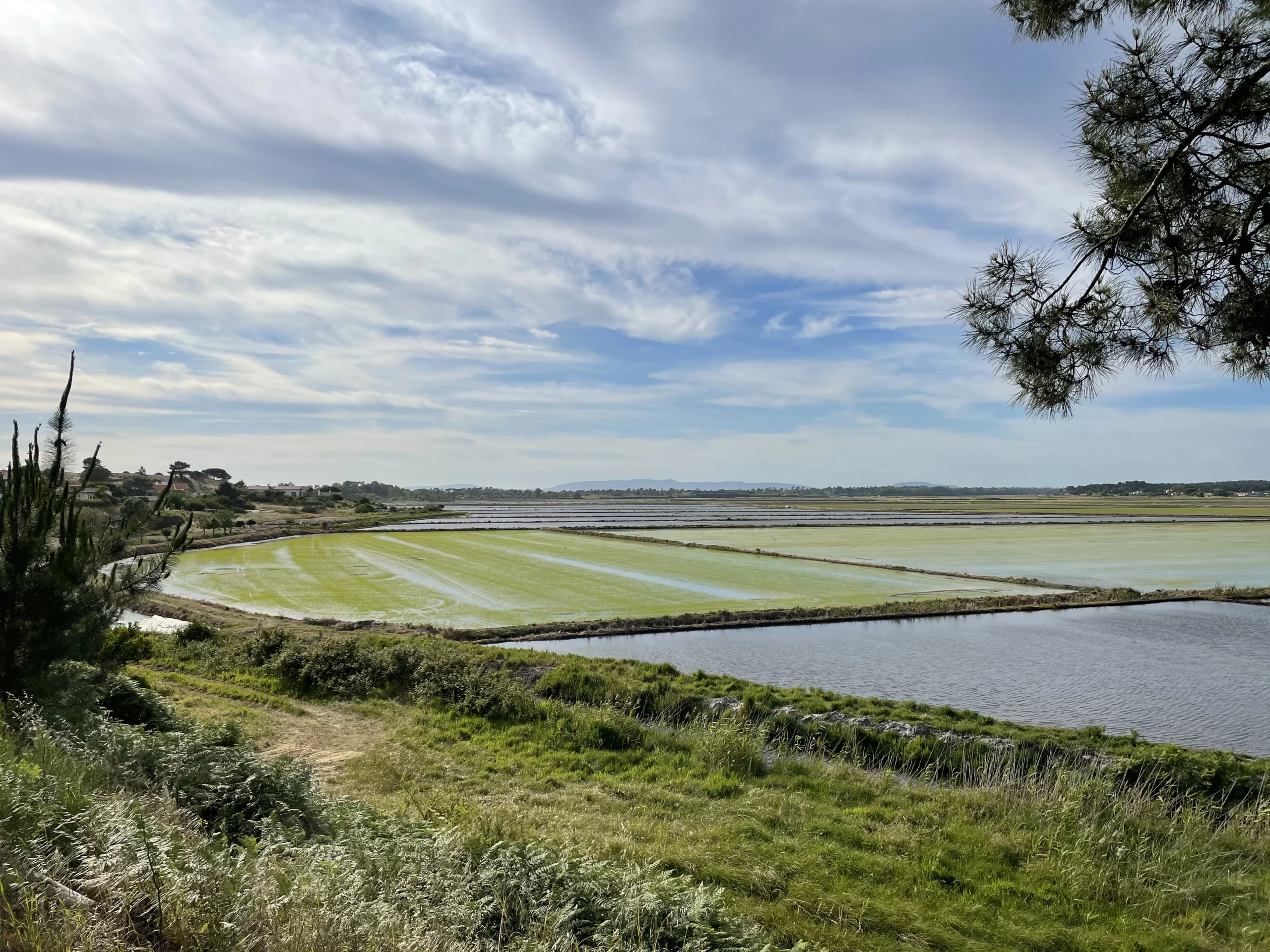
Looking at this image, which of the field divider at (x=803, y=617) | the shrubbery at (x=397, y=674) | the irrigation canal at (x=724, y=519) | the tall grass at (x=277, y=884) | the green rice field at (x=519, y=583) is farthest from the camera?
the irrigation canal at (x=724, y=519)

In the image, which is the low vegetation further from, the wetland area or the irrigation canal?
the irrigation canal

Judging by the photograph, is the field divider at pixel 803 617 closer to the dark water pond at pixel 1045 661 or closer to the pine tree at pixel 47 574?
the dark water pond at pixel 1045 661

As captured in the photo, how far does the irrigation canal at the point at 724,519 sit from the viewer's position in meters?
72.8

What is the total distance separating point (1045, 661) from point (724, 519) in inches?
2671

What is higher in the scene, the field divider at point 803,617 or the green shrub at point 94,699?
the green shrub at point 94,699

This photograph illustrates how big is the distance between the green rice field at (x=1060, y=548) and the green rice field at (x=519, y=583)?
220 inches

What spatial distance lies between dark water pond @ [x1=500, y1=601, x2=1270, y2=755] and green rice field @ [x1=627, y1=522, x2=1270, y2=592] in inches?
375

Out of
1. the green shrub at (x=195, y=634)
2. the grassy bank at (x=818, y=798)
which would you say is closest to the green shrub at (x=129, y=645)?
the green shrub at (x=195, y=634)

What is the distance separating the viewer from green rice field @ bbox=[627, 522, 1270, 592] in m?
35.0

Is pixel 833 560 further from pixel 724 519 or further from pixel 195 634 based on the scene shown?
pixel 724 519

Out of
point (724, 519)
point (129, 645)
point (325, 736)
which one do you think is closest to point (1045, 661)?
point (325, 736)

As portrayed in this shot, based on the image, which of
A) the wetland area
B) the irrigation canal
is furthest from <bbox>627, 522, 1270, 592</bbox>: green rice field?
the irrigation canal

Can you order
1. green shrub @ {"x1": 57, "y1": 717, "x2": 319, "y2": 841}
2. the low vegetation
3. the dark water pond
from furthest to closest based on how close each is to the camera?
the dark water pond < green shrub @ {"x1": 57, "y1": 717, "x2": 319, "y2": 841} < the low vegetation

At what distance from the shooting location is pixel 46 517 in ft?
25.1
